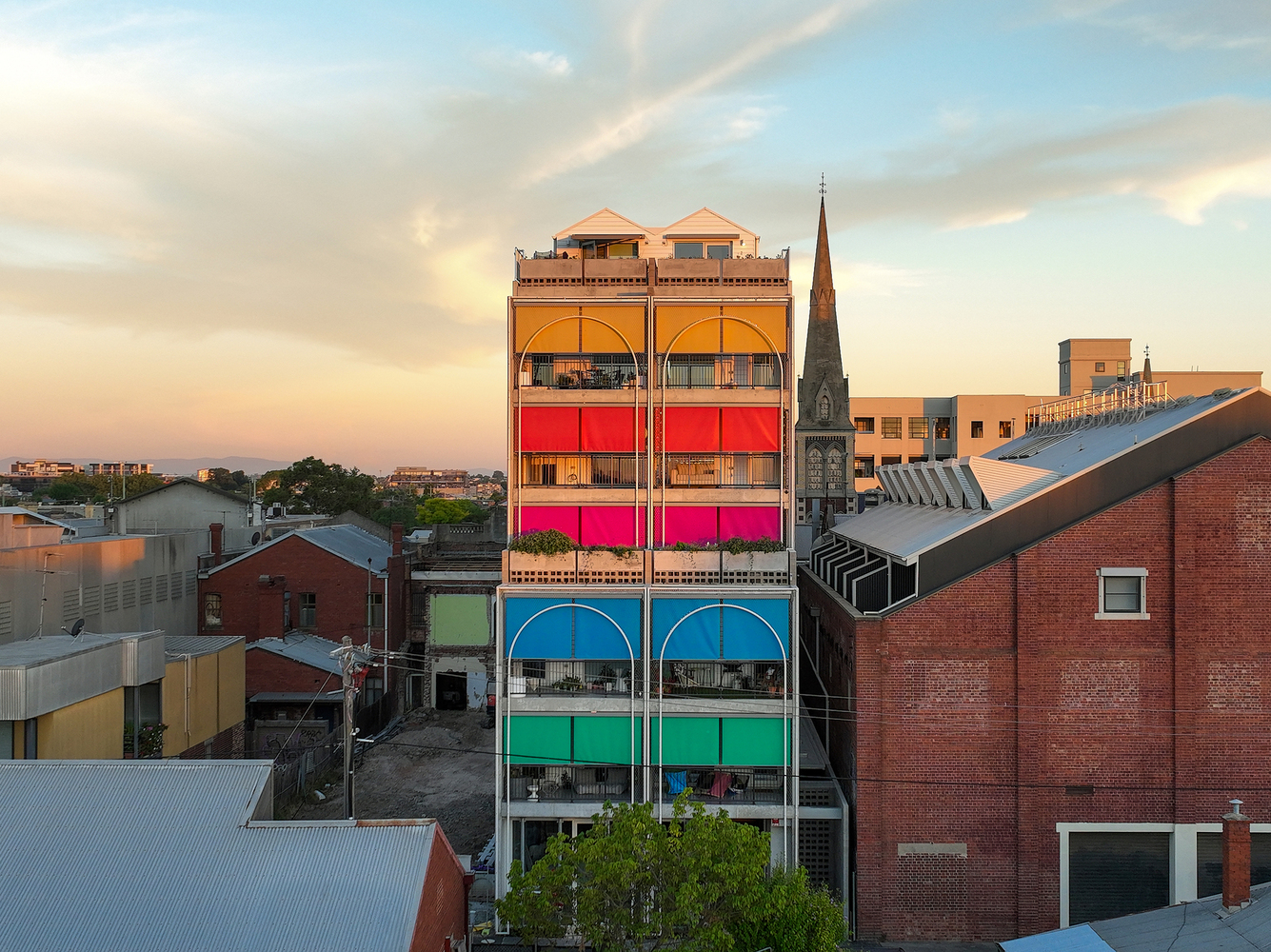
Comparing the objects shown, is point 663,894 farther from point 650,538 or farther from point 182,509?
point 182,509

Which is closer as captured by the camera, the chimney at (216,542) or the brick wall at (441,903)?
the brick wall at (441,903)

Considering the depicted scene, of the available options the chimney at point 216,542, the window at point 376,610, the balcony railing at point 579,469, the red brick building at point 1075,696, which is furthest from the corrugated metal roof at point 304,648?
the red brick building at point 1075,696

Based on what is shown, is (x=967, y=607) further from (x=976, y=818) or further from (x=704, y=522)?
(x=704, y=522)

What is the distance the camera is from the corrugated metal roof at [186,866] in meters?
16.1

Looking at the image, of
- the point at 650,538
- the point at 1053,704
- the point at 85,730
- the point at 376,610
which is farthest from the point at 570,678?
the point at 376,610

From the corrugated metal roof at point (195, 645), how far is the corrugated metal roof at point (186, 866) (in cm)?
1316

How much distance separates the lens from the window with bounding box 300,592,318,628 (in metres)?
45.9

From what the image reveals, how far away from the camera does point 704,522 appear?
2836 cm

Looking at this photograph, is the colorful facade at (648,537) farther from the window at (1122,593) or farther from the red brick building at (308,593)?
the red brick building at (308,593)

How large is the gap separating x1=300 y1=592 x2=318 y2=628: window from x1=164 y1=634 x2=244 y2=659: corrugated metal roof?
9.33m

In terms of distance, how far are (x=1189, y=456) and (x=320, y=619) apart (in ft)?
134

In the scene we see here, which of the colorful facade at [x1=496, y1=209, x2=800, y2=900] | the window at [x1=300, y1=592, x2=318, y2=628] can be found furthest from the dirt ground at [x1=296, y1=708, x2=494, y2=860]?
the window at [x1=300, y1=592, x2=318, y2=628]

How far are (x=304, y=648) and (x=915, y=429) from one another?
68903 mm

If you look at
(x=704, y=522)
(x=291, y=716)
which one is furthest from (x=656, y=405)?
(x=291, y=716)
